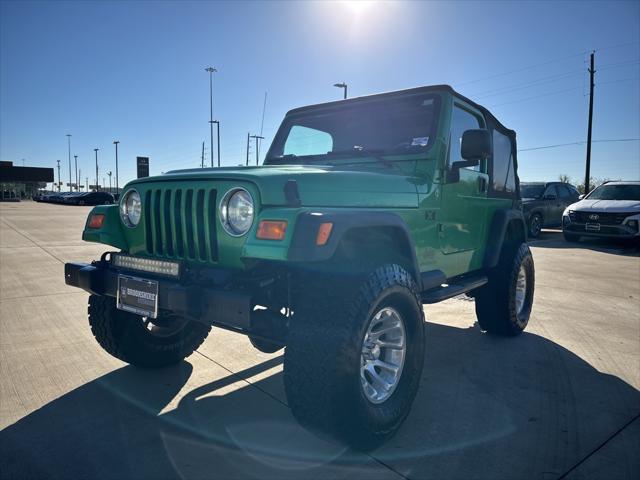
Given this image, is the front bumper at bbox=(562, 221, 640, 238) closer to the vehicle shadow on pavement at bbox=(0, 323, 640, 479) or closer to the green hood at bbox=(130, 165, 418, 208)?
the vehicle shadow on pavement at bbox=(0, 323, 640, 479)

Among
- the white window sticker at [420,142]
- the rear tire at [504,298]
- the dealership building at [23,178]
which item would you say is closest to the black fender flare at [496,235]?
the rear tire at [504,298]

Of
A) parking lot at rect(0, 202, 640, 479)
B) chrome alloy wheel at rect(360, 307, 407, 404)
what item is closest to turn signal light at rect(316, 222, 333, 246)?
chrome alloy wheel at rect(360, 307, 407, 404)

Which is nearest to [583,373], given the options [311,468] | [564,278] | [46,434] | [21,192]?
[311,468]

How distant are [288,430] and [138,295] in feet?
3.61

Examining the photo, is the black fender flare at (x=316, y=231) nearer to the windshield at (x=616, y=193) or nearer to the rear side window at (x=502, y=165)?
the rear side window at (x=502, y=165)

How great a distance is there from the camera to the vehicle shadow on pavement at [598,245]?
10.6 metres

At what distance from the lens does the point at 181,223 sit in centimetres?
253

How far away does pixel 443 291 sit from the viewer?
3193mm

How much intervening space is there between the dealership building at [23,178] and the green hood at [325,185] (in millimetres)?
76888

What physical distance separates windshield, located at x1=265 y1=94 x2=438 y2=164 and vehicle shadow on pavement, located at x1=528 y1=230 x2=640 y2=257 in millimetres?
8911

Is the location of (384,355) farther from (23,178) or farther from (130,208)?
(23,178)

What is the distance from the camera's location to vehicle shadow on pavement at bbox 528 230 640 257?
34.7 feet

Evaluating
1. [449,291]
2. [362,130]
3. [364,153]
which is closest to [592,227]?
[449,291]

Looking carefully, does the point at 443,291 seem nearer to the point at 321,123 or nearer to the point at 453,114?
the point at 453,114
